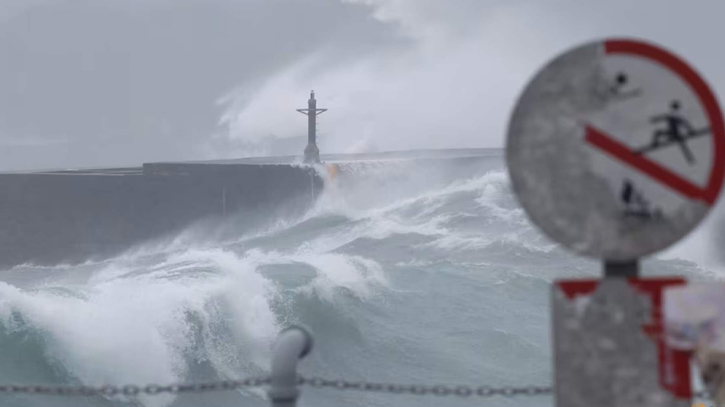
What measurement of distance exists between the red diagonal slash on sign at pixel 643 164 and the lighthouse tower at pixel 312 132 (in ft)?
121

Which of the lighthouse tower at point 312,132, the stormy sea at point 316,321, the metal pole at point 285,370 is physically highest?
the lighthouse tower at point 312,132

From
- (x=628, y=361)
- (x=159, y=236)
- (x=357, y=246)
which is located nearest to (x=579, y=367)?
(x=628, y=361)

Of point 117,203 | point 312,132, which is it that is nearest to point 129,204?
point 117,203

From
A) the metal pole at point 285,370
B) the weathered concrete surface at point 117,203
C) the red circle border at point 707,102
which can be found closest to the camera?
the red circle border at point 707,102

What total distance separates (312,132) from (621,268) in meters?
37.9

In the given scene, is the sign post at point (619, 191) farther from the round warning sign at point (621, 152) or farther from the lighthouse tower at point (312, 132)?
the lighthouse tower at point (312, 132)

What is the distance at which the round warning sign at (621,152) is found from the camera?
192cm

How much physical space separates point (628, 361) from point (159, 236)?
97.0 ft

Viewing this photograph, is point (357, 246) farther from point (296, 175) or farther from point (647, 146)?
point (647, 146)

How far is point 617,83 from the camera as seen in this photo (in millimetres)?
1962

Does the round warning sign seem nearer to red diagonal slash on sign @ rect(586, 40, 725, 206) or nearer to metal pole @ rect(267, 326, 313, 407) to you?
red diagonal slash on sign @ rect(586, 40, 725, 206)

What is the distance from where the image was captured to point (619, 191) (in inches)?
76.2

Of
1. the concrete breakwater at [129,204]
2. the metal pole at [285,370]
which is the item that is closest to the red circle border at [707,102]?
the metal pole at [285,370]

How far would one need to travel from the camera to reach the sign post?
6.28 ft
